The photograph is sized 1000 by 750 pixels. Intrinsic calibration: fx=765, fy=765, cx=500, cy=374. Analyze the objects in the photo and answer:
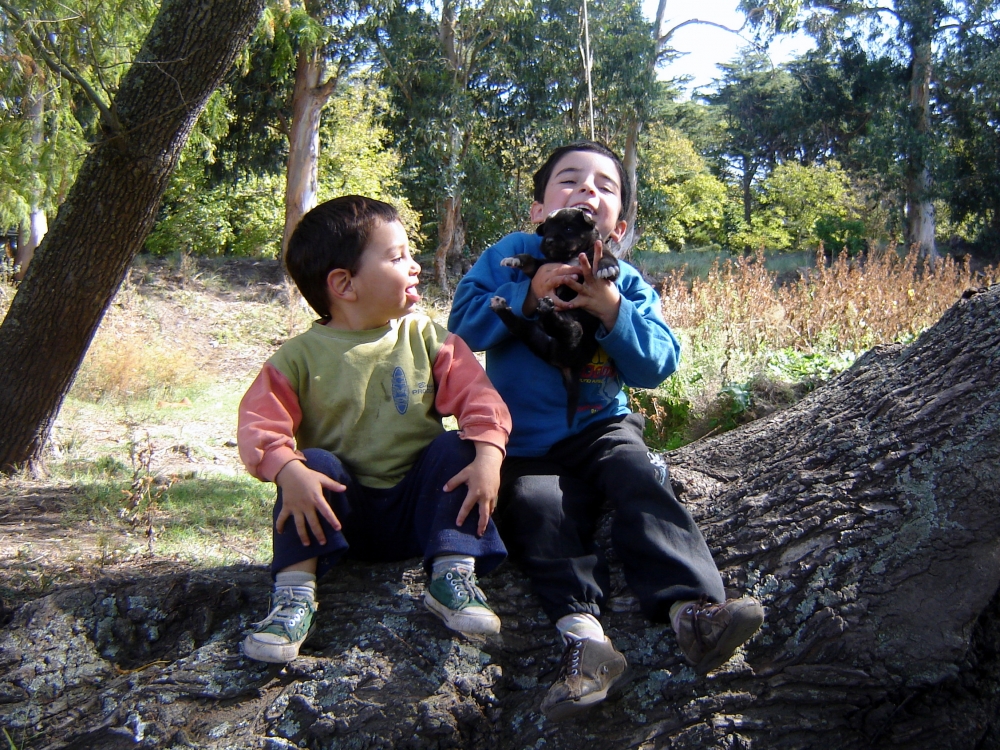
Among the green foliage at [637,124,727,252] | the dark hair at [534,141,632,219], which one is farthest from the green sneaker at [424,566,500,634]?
the green foliage at [637,124,727,252]

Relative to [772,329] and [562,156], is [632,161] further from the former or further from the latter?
[562,156]

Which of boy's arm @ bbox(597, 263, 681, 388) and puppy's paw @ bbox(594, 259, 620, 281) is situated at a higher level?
puppy's paw @ bbox(594, 259, 620, 281)

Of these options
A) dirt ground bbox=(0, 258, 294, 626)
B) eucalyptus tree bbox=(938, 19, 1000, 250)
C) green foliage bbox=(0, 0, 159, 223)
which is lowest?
dirt ground bbox=(0, 258, 294, 626)

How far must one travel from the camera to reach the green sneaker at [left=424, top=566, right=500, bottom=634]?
71.2 inches

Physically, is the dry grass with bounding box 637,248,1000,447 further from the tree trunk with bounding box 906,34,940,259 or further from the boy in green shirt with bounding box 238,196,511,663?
the tree trunk with bounding box 906,34,940,259

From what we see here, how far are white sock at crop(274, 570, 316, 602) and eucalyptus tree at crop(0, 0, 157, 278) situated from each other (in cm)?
314

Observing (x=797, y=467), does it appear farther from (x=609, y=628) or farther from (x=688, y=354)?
(x=688, y=354)

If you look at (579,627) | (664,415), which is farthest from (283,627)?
(664,415)

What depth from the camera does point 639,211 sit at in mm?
24531

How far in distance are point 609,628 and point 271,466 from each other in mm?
963

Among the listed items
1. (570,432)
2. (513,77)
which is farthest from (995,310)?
(513,77)

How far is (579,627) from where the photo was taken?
6.12 feet

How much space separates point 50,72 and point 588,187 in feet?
16.0

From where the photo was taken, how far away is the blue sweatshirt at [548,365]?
2379mm
